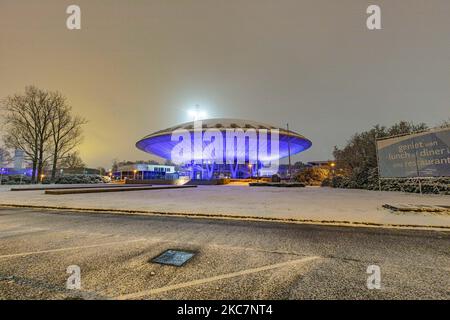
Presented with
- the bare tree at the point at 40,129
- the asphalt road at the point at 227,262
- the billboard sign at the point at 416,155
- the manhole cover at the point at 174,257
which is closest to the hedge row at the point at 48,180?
the bare tree at the point at 40,129

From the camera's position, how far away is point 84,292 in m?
2.50

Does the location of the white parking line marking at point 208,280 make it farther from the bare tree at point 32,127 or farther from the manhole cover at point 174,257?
the bare tree at point 32,127

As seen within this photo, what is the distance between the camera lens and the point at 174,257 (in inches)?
146

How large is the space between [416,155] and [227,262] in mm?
16217

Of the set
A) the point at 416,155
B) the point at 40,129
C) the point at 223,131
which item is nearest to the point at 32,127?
the point at 40,129

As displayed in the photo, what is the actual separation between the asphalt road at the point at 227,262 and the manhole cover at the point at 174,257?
136mm

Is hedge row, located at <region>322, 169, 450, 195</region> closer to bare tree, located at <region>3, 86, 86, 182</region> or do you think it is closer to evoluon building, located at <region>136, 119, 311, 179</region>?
evoluon building, located at <region>136, 119, 311, 179</region>

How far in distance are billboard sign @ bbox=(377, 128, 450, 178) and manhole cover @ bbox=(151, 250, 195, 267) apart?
15948 millimetres

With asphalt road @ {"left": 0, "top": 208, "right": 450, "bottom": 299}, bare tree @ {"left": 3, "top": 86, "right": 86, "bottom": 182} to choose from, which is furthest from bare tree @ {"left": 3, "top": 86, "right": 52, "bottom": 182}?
asphalt road @ {"left": 0, "top": 208, "right": 450, "bottom": 299}

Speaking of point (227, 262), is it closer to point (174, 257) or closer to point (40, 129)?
point (174, 257)

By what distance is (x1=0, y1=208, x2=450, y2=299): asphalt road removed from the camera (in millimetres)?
2529

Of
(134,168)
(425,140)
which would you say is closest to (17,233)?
(425,140)

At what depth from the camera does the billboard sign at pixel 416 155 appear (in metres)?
12.4
